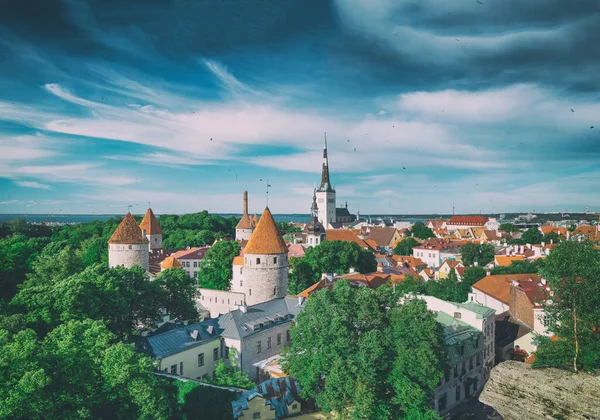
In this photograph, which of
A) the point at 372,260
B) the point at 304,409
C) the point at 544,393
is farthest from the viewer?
the point at 372,260

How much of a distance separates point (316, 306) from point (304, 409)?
5.38m

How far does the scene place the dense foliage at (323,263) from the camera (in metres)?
43.2

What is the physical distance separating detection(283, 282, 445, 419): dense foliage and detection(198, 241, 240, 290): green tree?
23689mm

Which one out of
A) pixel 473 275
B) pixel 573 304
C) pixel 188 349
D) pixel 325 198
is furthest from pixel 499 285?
pixel 325 198

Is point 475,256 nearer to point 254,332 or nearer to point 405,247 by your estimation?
point 405,247

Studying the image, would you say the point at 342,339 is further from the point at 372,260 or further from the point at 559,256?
the point at 372,260

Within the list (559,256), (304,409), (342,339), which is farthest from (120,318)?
(559,256)

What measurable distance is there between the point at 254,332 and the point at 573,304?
15.5m

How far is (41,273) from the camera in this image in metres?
35.7

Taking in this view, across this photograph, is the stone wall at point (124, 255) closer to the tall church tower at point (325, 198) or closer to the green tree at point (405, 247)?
the green tree at point (405, 247)

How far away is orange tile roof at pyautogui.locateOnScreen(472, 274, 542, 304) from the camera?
38.0 meters

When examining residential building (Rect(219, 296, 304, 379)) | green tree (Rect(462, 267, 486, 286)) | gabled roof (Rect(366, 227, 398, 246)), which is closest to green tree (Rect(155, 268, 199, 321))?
residential building (Rect(219, 296, 304, 379))

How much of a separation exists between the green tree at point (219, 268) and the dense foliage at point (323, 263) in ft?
18.9

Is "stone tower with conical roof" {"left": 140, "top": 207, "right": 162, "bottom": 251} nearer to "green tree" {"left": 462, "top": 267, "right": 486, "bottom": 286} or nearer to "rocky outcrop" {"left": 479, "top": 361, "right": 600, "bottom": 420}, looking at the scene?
"green tree" {"left": 462, "top": 267, "right": 486, "bottom": 286}
